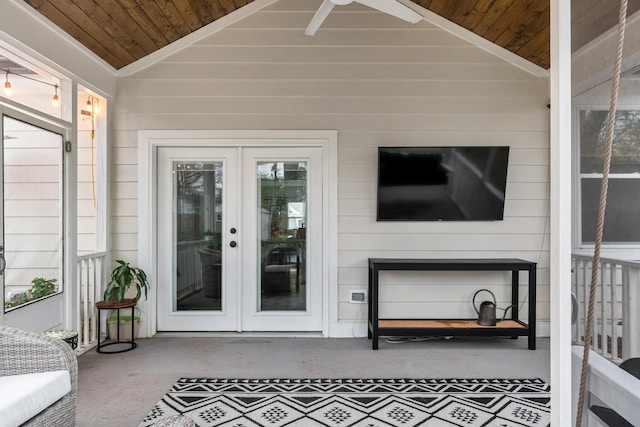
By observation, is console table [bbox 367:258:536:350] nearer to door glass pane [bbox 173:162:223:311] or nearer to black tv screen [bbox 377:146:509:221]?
black tv screen [bbox 377:146:509:221]

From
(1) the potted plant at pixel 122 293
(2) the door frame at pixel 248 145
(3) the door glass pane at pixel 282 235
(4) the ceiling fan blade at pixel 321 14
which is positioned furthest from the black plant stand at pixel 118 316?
(4) the ceiling fan blade at pixel 321 14

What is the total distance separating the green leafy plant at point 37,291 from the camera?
2950mm

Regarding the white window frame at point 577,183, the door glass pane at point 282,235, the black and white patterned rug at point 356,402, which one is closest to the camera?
the white window frame at point 577,183

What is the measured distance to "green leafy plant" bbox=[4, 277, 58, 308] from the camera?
9.68 ft

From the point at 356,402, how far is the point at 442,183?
223cm

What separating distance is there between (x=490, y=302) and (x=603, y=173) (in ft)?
10.8

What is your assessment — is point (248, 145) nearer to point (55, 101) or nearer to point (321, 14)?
point (321, 14)

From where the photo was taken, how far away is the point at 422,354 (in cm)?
367

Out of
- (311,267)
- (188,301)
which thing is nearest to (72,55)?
(188,301)

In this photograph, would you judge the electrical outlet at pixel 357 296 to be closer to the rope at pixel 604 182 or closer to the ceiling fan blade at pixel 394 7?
the ceiling fan blade at pixel 394 7

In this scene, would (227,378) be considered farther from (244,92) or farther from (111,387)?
(244,92)

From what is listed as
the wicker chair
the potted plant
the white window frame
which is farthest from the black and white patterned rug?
the white window frame

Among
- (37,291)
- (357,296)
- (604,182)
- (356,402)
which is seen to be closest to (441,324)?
(357,296)

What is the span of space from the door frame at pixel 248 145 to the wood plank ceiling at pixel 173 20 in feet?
2.79
